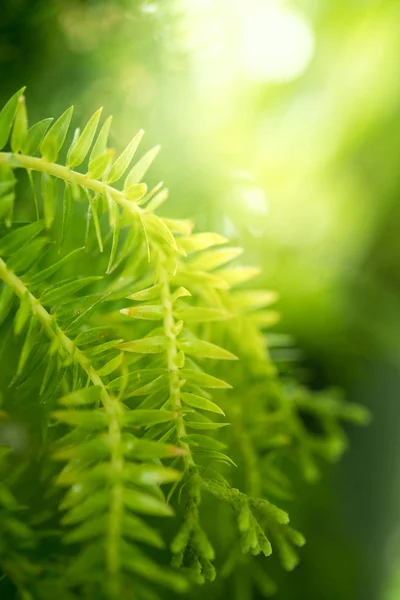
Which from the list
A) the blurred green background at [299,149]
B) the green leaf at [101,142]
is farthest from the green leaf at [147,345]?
the blurred green background at [299,149]

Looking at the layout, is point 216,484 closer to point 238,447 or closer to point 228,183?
point 238,447

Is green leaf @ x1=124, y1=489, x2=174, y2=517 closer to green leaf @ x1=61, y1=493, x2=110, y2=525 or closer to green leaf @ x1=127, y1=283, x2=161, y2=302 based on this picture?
green leaf @ x1=61, y1=493, x2=110, y2=525

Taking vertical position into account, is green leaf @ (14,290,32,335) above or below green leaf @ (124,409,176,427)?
above

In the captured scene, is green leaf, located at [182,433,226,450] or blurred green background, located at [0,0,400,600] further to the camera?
blurred green background, located at [0,0,400,600]

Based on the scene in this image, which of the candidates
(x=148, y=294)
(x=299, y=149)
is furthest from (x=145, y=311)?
(x=299, y=149)

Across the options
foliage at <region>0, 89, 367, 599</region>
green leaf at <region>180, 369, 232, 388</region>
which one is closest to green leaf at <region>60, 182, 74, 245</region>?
foliage at <region>0, 89, 367, 599</region>
